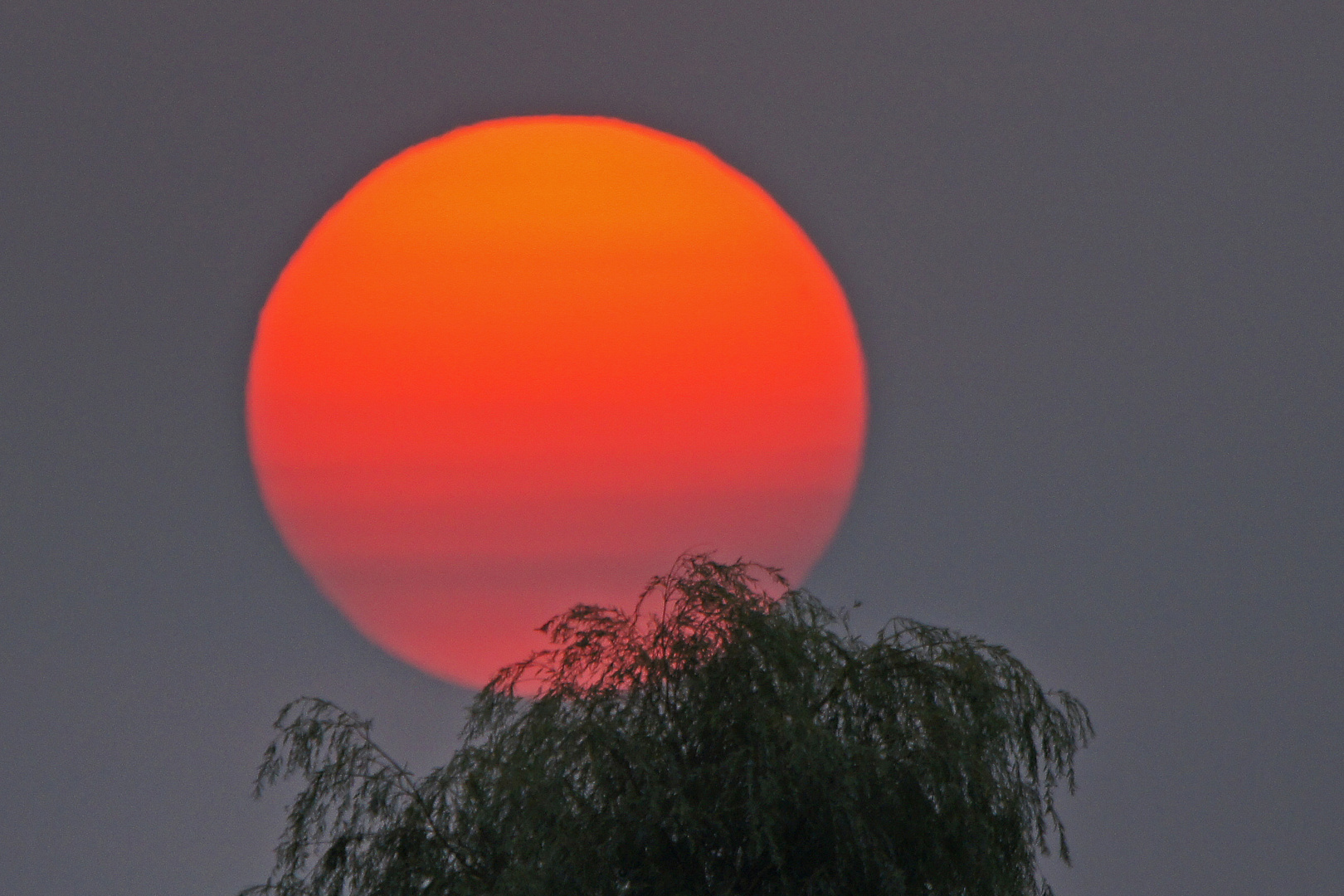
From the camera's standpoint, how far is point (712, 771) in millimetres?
16922

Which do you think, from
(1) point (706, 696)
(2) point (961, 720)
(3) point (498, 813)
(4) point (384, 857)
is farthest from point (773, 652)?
(4) point (384, 857)

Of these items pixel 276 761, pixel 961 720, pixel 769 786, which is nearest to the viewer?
pixel 769 786

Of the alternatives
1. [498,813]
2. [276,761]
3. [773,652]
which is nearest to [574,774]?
[498,813]

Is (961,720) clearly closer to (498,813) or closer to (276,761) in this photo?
(498,813)

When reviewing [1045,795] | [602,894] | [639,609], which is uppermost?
[639,609]

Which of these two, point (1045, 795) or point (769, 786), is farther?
point (1045, 795)

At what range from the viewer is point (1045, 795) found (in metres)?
17.8

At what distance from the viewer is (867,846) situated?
54.0 feet

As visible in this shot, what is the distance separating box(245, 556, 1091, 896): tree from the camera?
1658 cm

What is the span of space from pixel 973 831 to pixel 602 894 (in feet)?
11.0

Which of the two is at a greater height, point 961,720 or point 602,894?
point 961,720

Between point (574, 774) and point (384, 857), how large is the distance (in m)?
2.33

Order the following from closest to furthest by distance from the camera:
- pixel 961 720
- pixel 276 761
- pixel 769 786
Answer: pixel 769 786 < pixel 961 720 < pixel 276 761

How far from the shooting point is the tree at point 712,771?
54.4 ft
